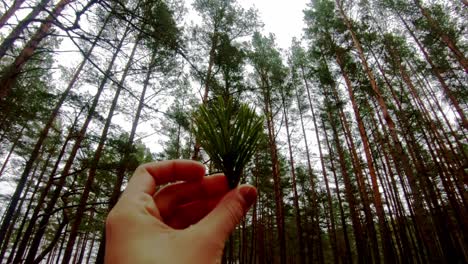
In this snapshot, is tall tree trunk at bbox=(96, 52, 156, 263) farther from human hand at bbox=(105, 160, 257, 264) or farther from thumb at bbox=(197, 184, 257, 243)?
thumb at bbox=(197, 184, 257, 243)

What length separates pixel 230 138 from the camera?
1118mm

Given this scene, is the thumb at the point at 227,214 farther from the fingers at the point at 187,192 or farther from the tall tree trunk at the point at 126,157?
the tall tree trunk at the point at 126,157

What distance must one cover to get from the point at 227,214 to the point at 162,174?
430mm

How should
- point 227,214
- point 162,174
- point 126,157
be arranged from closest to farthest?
point 227,214, point 162,174, point 126,157

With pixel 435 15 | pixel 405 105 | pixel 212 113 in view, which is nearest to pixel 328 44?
pixel 435 15

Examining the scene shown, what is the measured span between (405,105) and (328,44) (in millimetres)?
11735

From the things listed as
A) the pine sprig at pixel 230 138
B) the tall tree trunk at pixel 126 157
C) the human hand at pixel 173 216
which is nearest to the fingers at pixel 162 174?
the human hand at pixel 173 216

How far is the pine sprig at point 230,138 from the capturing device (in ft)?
3.55

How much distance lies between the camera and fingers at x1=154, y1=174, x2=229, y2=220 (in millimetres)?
1221

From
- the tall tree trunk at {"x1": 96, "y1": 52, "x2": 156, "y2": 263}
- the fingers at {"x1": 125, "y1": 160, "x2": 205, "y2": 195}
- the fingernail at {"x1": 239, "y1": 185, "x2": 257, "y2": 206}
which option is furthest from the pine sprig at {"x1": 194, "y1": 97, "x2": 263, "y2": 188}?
the tall tree trunk at {"x1": 96, "y1": 52, "x2": 156, "y2": 263}

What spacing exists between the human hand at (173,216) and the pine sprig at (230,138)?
15cm

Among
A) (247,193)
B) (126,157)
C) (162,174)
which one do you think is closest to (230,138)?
(247,193)

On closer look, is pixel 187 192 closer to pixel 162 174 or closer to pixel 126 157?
pixel 162 174

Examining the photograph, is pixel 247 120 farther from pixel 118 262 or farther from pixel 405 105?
pixel 405 105
